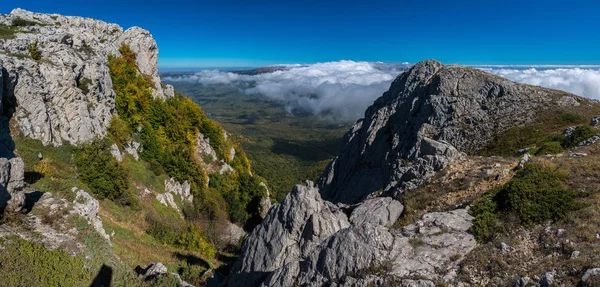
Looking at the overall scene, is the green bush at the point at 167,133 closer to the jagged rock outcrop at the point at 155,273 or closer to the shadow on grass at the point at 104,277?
the jagged rock outcrop at the point at 155,273

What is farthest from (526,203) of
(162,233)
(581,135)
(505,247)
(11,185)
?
(162,233)

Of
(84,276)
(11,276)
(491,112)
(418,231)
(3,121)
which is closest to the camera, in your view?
(11,276)

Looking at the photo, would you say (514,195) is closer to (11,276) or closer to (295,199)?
(295,199)

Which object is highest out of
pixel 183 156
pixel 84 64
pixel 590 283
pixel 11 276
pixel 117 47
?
pixel 117 47

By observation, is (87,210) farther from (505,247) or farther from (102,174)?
(505,247)

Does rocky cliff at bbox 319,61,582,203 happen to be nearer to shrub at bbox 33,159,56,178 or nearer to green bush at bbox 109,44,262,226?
green bush at bbox 109,44,262,226

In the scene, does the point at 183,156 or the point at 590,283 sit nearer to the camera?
the point at 590,283

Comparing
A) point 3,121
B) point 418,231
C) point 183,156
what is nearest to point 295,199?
point 418,231
